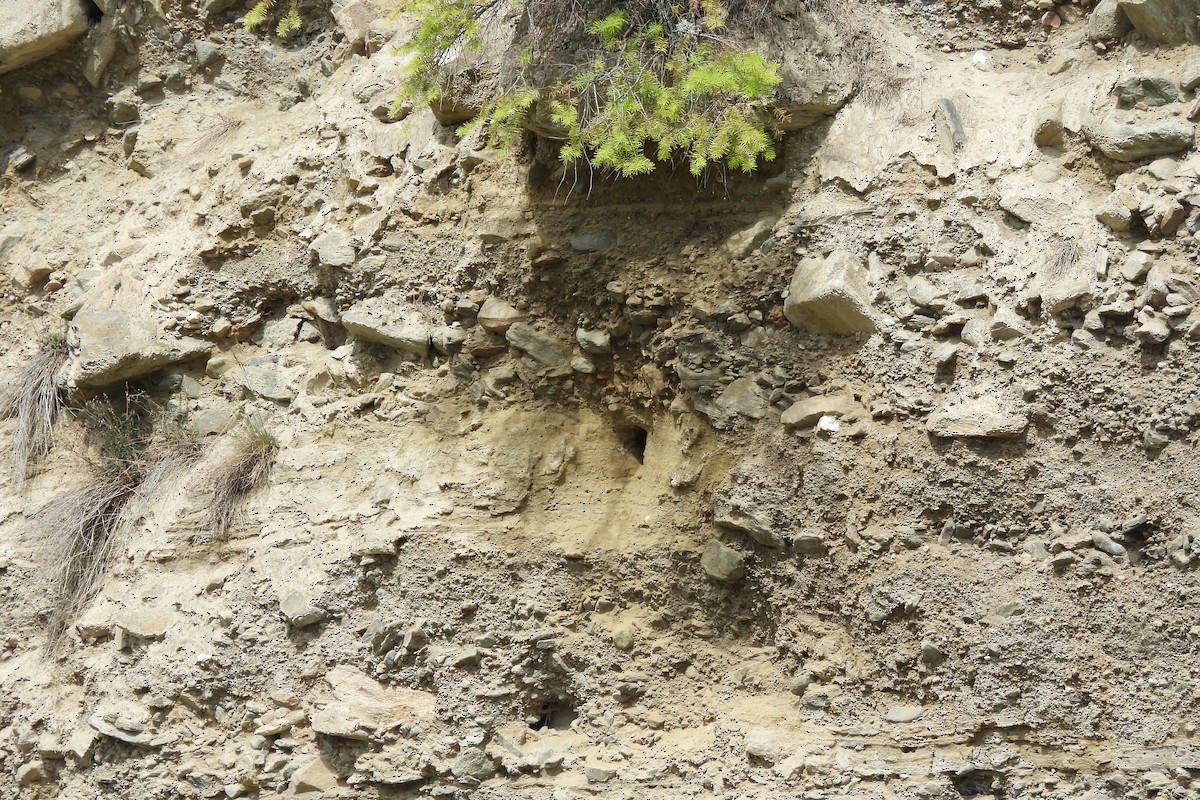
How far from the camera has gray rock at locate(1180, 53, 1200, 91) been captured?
4.02 metres

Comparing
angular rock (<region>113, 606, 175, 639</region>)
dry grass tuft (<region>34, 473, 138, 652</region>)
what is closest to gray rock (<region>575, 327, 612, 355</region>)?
angular rock (<region>113, 606, 175, 639</region>)

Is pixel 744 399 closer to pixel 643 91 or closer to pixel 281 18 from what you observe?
pixel 643 91

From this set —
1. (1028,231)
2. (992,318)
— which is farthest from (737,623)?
(1028,231)

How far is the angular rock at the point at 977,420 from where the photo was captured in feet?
12.7

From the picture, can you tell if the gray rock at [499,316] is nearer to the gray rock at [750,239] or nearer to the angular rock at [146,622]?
the gray rock at [750,239]

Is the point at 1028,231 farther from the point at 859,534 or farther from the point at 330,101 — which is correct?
the point at 330,101

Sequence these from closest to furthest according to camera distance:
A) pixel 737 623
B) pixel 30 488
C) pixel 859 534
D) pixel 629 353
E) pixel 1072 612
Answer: pixel 1072 612, pixel 859 534, pixel 737 623, pixel 629 353, pixel 30 488

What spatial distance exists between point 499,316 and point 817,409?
138 cm

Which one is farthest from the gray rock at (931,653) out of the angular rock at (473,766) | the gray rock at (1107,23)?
the gray rock at (1107,23)

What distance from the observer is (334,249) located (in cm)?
510

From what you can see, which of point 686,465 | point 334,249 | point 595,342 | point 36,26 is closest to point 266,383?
point 334,249

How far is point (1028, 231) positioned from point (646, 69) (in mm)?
1516

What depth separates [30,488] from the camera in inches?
215

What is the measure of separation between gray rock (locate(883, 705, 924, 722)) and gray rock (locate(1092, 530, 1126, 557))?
778mm
